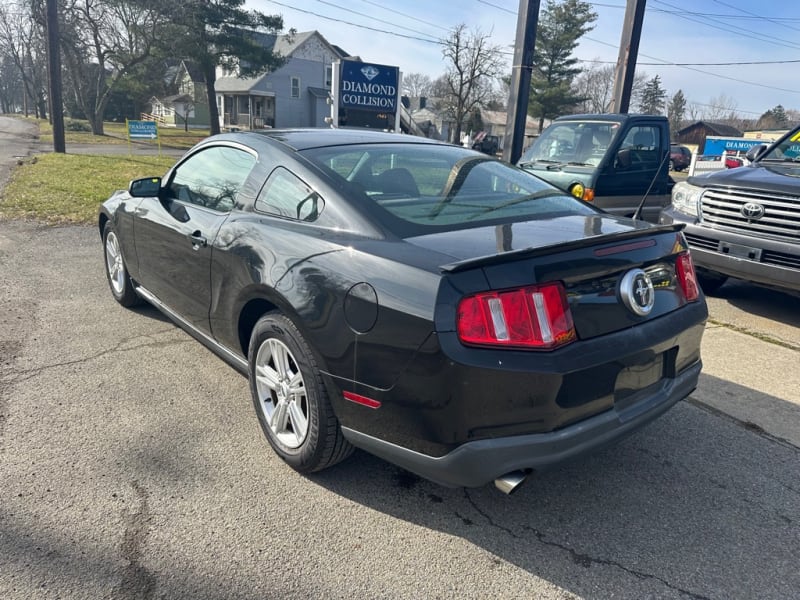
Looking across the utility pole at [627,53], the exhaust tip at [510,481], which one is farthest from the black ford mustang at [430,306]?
the utility pole at [627,53]

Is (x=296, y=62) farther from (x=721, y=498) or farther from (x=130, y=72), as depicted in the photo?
(x=721, y=498)

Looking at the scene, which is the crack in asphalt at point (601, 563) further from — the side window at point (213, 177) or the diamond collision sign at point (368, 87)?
the diamond collision sign at point (368, 87)

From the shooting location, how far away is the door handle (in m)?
3.38

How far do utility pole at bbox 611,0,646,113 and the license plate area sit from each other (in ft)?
25.5

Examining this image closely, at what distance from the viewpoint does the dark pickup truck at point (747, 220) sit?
490cm

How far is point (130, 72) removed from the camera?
35.6 meters

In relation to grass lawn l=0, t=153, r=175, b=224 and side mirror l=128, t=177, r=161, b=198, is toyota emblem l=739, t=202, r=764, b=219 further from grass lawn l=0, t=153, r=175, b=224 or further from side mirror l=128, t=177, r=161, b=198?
grass lawn l=0, t=153, r=175, b=224

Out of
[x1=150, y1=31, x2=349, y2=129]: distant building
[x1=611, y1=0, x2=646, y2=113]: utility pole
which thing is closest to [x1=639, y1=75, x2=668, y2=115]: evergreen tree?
[x1=150, y1=31, x2=349, y2=129]: distant building

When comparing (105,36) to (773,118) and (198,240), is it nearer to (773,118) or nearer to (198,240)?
(198,240)

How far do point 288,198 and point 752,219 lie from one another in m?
4.19

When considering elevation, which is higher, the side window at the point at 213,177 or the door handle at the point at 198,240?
the side window at the point at 213,177

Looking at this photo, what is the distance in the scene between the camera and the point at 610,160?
771cm

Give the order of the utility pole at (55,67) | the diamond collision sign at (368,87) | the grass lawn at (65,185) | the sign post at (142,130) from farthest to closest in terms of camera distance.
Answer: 1. the sign post at (142,130)
2. the utility pole at (55,67)
3. the diamond collision sign at (368,87)
4. the grass lawn at (65,185)

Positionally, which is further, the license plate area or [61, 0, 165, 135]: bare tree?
[61, 0, 165, 135]: bare tree
